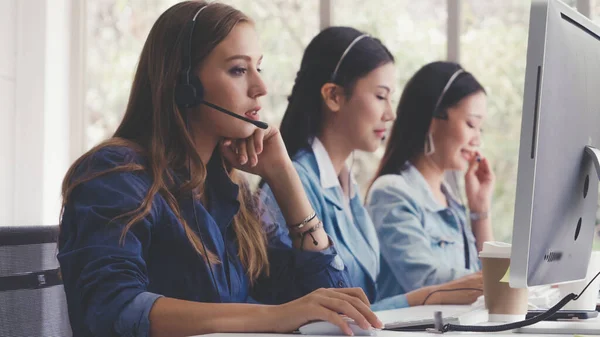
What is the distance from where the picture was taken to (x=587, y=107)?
4.50 feet

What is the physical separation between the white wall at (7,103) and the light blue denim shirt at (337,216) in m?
1.10

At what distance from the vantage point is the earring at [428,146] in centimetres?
328

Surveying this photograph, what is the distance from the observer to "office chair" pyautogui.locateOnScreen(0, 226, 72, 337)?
4.50 ft

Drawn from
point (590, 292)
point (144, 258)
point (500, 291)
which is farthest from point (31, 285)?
point (590, 292)

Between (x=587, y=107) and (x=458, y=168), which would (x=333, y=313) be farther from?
(x=458, y=168)

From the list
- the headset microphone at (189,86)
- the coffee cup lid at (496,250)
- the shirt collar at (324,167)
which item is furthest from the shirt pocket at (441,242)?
the headset microphone at (189,86)

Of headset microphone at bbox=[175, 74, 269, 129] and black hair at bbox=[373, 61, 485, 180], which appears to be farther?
black hair at bbox=[373, 61, 485, 180]

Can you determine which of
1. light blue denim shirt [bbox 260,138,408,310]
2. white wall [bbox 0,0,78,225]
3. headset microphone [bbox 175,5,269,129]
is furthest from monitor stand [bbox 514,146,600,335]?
white wall [bbox 0,0,78,225]

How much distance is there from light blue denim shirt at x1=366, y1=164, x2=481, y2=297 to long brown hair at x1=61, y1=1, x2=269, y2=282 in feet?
3.61

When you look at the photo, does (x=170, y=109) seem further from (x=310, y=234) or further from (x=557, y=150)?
(x=557, y=150)

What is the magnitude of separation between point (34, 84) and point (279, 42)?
1.19 m

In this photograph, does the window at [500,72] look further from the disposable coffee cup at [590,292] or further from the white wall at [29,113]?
the disposable coffee cup at [590,292]

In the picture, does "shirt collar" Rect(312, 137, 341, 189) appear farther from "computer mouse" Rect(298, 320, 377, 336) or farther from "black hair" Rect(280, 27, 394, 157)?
"computer mouse" Rect(298, 320, 377, 336)

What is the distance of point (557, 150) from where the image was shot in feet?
4.01
